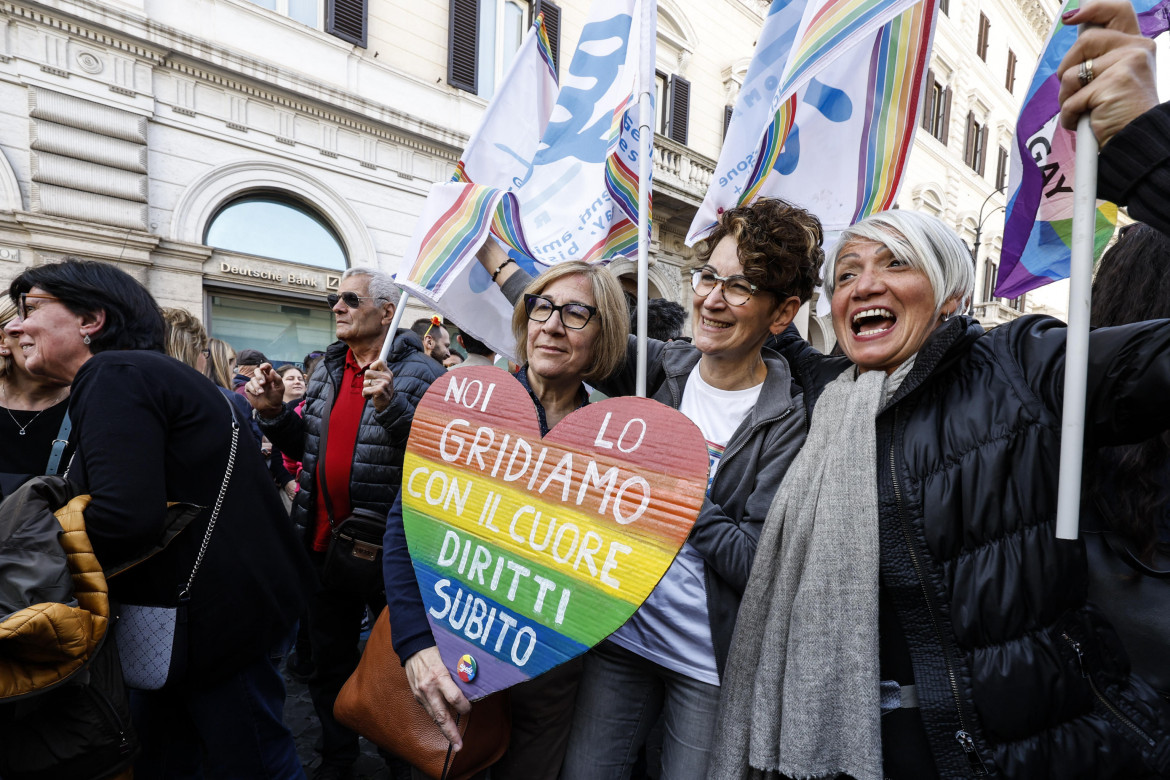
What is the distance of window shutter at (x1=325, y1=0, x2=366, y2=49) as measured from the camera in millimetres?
7199

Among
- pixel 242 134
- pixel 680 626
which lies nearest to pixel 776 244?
pixel 680 626

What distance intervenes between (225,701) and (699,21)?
12.2 metres

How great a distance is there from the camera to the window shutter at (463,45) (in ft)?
26.8

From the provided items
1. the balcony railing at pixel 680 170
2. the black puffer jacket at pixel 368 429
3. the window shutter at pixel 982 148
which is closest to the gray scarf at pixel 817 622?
the black puffer jacket at pixel 368 429

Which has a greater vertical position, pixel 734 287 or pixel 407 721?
pixel 734 287

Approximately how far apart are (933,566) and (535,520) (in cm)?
71

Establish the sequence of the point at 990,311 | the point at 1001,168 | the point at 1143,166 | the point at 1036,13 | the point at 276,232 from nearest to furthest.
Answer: the point at 1143,166 → the point at 276,232 → the point at 990,311 → the point at 1001,168 → the point at 1036,13

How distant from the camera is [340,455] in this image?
2.48 metres

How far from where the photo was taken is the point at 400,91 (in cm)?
788

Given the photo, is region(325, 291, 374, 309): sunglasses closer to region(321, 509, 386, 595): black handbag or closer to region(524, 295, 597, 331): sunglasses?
region(321, 509, 386, 595): black handbag

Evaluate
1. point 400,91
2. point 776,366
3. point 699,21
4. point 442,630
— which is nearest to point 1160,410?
point 776,366

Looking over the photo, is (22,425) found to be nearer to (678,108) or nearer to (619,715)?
(619,715)

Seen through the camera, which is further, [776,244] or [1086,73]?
[776,244]

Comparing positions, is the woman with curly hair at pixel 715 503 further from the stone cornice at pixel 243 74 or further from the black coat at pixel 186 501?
the stone cornice at pixel 243 74
